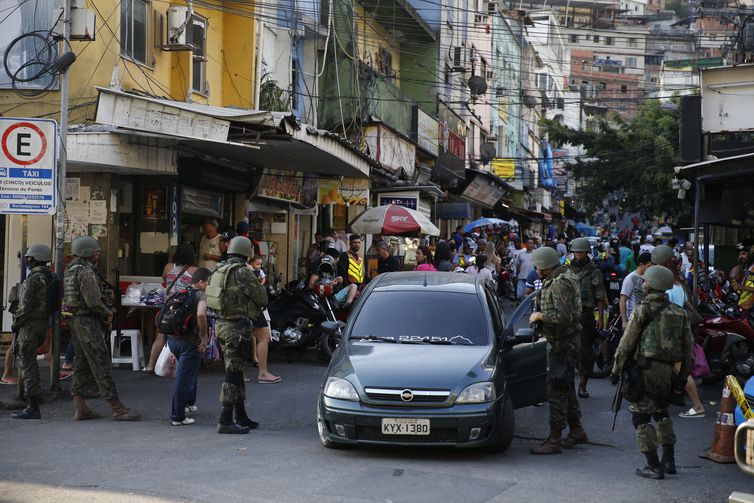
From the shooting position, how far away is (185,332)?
982 centimetres

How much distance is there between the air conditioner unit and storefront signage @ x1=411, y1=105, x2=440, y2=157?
12.9m

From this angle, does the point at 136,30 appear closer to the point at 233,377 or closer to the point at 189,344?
the point at 189,344

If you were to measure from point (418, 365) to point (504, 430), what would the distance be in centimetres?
92

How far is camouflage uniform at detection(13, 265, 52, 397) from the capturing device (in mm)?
10391

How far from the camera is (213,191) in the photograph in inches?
706

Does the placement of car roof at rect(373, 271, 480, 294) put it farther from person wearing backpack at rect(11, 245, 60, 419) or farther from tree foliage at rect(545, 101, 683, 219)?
tree foliage at rect(545, 101, 683, 219)

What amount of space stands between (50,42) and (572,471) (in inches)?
387

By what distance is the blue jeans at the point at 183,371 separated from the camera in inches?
390

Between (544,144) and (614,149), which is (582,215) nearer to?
(544,144)

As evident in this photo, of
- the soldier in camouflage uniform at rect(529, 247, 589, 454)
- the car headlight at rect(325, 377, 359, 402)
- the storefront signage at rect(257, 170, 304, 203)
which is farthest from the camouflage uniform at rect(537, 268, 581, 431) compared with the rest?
the storefront signage at rect(257, 170, 304, 203)

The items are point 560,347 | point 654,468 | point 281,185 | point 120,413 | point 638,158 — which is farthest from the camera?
point 638,158

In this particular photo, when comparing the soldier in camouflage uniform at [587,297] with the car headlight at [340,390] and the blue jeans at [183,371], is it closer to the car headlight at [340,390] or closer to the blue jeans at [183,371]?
the car headlight at [340,390]

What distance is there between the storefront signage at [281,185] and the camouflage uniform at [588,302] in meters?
8.97

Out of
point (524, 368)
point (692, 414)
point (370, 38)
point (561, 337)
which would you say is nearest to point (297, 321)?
point (524, 368)
